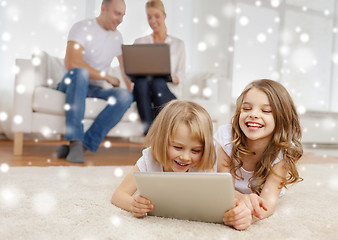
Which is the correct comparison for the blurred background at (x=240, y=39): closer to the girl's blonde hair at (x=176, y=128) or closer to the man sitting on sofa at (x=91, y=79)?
the man sitting on sofa at (x=91, y=79)

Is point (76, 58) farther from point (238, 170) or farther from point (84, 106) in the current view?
point (238, 170)

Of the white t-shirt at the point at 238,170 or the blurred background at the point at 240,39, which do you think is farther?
the blurred background at the point at 240,39

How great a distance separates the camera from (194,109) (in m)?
0.69

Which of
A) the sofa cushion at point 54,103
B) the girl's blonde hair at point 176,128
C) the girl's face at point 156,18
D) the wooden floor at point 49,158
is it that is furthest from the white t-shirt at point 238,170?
the girl's face at point 156,18

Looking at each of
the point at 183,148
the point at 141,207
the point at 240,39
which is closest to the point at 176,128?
the point at 183,148

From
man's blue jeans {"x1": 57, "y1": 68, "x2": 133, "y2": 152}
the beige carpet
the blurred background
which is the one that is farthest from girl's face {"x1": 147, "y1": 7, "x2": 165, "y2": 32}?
the beige carpet

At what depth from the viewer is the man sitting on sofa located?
160cm

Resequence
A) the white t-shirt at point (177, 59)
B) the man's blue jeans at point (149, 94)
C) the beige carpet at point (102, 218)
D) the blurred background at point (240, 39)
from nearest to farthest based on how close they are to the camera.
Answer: the beige carpet at point (102, 218) → the man's blue jeans at point (149, 94) → the white t-shirt at point (177, 59) → the blurred background at point (240, 39)

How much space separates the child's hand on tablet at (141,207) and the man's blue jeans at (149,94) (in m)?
1.16

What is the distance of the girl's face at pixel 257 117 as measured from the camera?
0.75 metres

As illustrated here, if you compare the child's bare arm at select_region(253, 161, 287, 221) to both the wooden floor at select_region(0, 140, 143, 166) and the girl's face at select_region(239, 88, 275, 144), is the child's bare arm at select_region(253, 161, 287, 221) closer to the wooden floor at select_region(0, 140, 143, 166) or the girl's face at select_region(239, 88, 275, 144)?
the girl's face at select_region(239, 88, 275, 144)

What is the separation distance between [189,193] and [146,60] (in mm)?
1197

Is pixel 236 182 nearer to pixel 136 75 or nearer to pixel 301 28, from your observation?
pixel 136 75

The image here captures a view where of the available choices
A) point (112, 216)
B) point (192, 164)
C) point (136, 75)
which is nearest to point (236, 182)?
point (192, 164)
